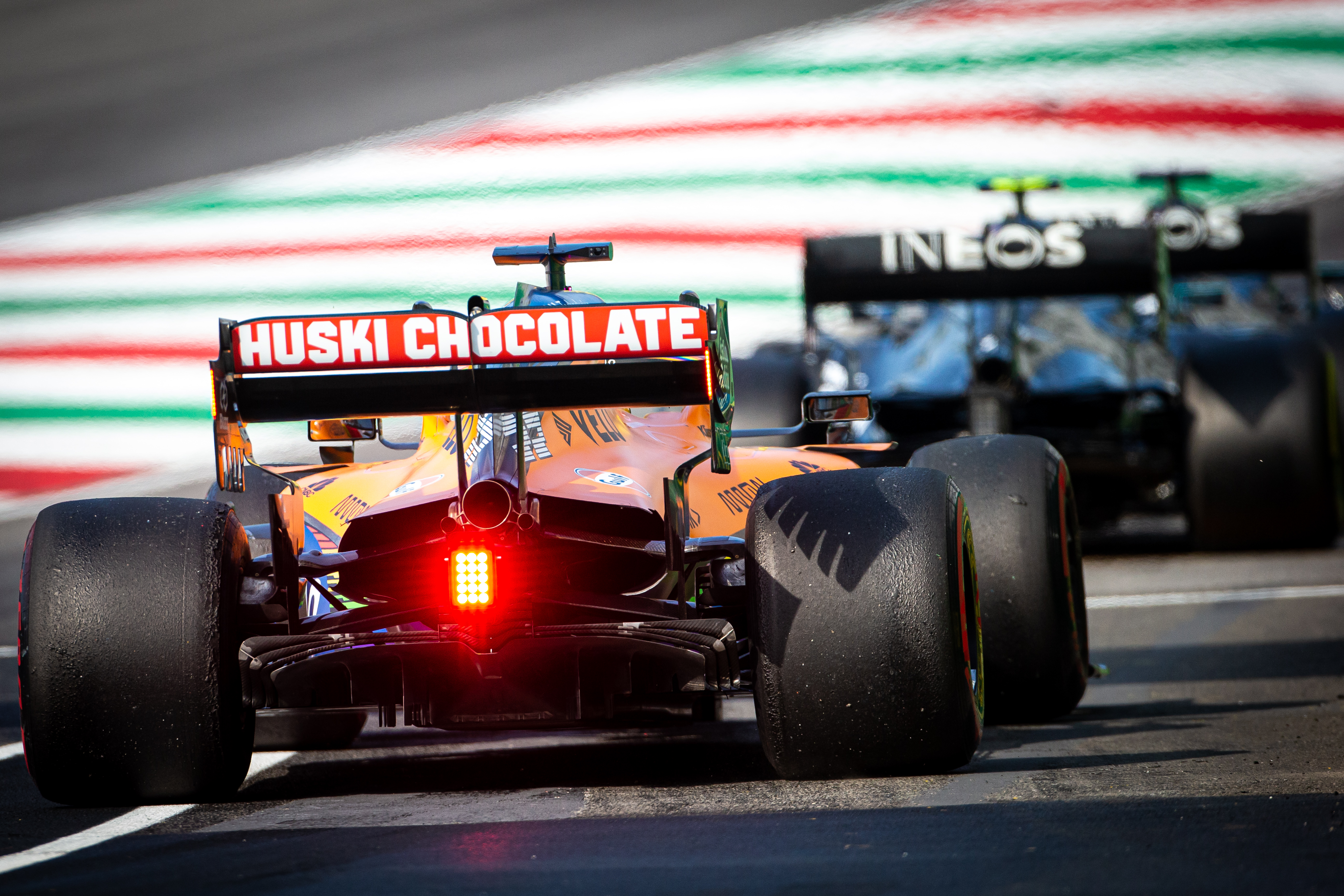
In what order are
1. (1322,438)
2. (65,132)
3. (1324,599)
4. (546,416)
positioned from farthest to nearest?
(65,132)
(1322,438)
(1324,599)
(546,416)

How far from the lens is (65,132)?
681 inches

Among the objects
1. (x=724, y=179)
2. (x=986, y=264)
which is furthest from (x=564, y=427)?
(x=724, y=179)

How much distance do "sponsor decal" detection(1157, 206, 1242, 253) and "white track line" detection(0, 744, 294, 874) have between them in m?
8.76

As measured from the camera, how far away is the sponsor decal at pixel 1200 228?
12367 mm

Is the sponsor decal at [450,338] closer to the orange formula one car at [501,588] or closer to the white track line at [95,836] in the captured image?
the orange formula one car at [501,588]

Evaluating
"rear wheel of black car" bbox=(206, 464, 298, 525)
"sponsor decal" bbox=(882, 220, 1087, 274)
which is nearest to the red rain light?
"rear wheel of black car" bbox=(206, 464, 298, 525)

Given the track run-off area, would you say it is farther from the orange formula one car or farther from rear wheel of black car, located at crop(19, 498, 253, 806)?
rear wheel of black car, located at crop(19, 498, 253, 806)

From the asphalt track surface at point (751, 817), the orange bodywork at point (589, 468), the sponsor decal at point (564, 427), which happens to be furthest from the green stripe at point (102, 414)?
the sponsor decal at point (564, 427)

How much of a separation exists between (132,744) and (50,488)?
10.2 metres

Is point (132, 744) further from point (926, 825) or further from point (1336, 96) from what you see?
point (1336, 96)

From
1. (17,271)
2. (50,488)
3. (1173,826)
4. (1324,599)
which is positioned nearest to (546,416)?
(1173,826)

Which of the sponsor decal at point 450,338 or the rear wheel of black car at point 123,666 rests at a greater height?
the sponsor decal at point 450,338

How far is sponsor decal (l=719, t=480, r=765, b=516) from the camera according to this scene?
616 centimetres

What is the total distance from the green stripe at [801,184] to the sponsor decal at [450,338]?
816 cm
